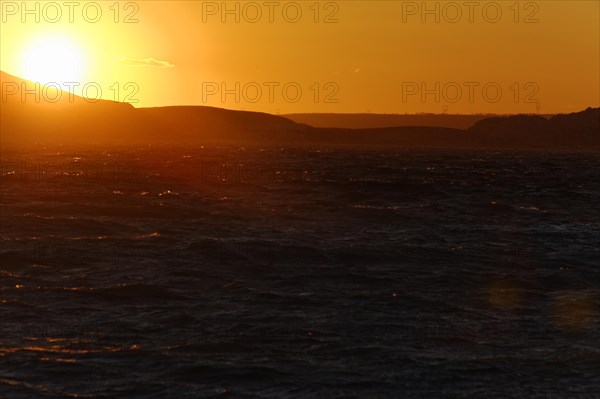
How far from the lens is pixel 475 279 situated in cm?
2267

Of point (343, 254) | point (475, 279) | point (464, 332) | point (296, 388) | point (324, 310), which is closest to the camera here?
point (296, 388)

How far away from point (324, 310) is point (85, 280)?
601 cm

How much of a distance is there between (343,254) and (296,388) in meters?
13.3

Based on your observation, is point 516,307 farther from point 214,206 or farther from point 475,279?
point 214,206

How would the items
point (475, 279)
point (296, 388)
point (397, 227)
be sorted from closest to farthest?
point (296, 388) < point (475, 279) < point (397, 227)

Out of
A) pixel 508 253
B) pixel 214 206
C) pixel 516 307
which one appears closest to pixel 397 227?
pixel 508 253

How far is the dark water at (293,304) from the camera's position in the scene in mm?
13781

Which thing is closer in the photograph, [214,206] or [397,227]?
[397,227]

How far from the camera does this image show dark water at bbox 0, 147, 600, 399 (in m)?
13.8

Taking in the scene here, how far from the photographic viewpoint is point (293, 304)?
19.0 metres

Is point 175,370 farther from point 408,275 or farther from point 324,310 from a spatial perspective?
point 408,275

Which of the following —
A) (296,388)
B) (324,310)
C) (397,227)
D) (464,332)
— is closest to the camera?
(296,388)

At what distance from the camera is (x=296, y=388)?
1334 centimetres

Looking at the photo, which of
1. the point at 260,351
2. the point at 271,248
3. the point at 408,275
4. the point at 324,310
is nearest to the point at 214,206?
the point at 271,248
